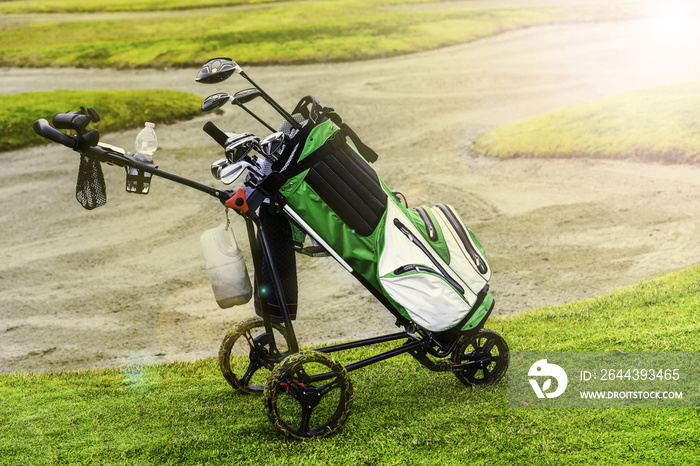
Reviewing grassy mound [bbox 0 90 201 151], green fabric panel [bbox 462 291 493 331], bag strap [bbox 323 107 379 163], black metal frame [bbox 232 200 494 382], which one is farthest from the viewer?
grassy mound [bbox 0 90 201 151]

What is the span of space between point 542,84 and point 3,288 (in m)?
17.1

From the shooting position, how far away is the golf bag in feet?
11.9

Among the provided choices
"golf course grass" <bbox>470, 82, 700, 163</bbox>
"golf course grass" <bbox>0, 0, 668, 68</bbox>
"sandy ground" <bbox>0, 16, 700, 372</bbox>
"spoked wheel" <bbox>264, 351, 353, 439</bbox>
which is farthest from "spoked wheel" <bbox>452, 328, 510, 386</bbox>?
"golf course grass" <bbox>0, 0, 668, 68</bbox>

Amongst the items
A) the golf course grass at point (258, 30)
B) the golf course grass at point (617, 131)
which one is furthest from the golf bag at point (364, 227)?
the golf course grass at point (258, 30)

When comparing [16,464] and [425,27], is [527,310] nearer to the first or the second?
[16,464]

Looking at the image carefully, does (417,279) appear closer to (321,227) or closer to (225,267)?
(321,227)

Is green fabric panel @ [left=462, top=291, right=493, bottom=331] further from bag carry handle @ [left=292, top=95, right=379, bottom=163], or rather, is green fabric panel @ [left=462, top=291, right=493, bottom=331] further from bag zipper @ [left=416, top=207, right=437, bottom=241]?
bag carry handle @ [left=292, top=95, right=379, bottom=163]

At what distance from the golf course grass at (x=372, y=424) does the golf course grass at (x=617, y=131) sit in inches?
331

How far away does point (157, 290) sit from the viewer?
29.7 ft

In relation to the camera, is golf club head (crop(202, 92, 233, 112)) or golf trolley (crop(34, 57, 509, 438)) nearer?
golf club head (crop(202, 92, 233, 112))

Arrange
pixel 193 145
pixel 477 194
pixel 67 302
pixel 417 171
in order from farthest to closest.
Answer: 1. pixel 193 145
2. pixel 417 171
3. pixel 477 194
4. pixel 67 302

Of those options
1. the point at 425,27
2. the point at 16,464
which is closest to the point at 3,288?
the point at 16,464

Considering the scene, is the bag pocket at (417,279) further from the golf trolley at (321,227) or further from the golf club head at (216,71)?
the golf club head at (216,71)

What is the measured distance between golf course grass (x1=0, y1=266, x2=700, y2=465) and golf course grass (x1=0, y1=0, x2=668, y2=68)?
64.6 ft
